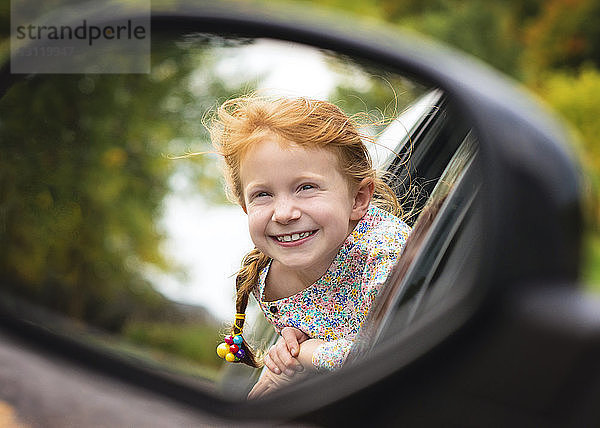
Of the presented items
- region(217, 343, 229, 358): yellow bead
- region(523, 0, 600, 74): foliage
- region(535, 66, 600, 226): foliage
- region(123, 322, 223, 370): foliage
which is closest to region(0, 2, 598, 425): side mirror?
region(217, 343, 229, 358): yellow bead

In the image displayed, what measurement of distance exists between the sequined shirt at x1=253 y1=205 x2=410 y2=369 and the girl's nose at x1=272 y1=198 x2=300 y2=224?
0.15 metres

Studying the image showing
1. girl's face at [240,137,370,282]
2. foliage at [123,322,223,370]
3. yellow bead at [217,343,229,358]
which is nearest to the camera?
girl's face at [240,137,370,282]

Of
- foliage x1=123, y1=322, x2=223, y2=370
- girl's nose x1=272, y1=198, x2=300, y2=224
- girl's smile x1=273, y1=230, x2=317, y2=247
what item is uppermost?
girl's nose x1=272, y1=198, x2=300, y2=224

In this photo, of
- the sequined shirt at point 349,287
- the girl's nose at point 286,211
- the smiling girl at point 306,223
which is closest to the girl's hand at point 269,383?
the smiling girl at point 306,223

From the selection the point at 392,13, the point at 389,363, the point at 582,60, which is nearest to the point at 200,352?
the point at 389,363

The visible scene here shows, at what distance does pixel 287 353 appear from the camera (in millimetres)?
1655

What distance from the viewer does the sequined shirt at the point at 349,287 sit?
5.44 ft

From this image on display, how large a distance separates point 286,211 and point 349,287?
0.25 metres

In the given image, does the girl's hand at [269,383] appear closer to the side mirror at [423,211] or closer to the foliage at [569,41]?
the side mirror at [423,211]

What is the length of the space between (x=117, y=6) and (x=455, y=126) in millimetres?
751

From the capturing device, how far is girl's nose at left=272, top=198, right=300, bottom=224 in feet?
5.13

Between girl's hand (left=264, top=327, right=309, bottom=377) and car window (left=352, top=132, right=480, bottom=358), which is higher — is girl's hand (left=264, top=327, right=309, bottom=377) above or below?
below

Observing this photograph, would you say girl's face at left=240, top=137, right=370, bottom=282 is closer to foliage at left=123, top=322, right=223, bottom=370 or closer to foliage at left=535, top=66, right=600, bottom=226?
foliage at left=123, top=322, right=223, bottom=370

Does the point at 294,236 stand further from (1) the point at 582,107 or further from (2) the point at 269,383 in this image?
(1) the point at 582,107
